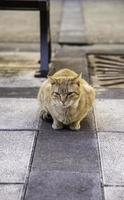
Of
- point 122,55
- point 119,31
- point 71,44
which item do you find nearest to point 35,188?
point 122,55

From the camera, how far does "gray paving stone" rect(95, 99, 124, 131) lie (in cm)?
571

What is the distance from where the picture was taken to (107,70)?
8117mm

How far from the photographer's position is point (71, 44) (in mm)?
10164

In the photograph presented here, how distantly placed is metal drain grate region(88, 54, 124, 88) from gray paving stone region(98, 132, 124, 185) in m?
1.99

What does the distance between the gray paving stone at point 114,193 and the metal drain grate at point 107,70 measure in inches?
124

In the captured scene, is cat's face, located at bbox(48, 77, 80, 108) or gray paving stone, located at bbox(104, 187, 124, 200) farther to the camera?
cat's face, located at bbox(48, 77, 80, 108)

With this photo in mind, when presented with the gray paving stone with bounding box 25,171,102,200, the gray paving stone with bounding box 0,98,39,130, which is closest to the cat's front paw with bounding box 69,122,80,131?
the gray paving stone with bounding box 0,98,39,130

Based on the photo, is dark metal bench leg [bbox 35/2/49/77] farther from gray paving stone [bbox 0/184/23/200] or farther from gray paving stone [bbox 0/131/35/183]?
gray paving stone [bbox 0/184/23/200]

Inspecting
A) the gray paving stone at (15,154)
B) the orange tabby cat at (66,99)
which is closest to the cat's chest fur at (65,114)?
the orange tabby cat at (66,99)

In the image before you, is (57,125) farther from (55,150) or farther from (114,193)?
(114,193)

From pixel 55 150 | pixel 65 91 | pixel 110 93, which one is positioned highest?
pixel 65 91

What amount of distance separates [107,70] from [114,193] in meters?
4.10

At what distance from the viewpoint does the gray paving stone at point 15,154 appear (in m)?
4.52

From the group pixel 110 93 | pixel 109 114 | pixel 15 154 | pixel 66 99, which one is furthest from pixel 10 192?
pixel 110 93
